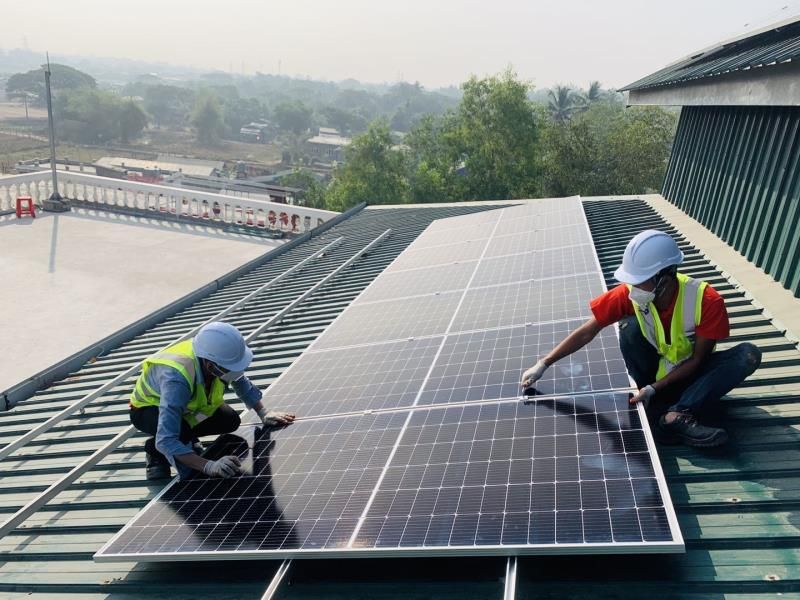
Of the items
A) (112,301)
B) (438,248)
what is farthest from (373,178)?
(438,248)

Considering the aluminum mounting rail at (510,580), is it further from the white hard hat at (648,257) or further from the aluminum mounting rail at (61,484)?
the aluminum mounting rail at (61,484)

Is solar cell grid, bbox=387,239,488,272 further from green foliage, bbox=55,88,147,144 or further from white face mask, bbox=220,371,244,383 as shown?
green foliage, bbox=55,88,147,144

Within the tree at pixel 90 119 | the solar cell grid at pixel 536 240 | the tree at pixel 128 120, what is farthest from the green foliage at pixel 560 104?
the tree at pixel 90 119

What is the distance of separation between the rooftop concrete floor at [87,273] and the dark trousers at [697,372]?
647 inches

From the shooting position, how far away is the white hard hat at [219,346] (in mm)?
6492

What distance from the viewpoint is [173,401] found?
6242 millimetres

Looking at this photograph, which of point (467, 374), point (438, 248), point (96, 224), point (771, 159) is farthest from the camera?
point (96, 224)

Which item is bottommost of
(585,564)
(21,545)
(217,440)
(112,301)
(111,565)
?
(112,301)

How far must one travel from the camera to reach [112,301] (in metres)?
23.9

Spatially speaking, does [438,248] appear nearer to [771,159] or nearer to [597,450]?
[771,159]

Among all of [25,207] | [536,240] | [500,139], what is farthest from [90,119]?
[536,240]

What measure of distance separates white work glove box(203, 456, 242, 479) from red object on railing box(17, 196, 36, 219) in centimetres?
3157

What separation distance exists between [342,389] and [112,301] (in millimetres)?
19059

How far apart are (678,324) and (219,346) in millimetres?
4076
